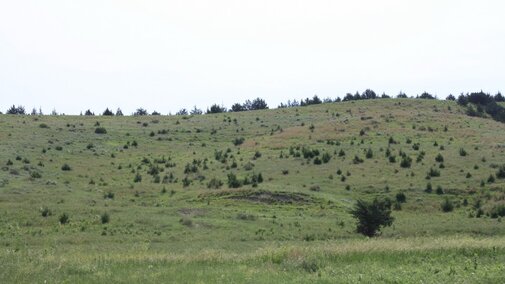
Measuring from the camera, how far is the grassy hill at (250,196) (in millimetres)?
16453

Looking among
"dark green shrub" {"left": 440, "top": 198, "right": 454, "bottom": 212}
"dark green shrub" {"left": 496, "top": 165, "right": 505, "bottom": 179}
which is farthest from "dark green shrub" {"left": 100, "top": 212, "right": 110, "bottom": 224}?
"dark green shrub" {"left": 496, "top": 165, "right": 505, "bottom": 179}

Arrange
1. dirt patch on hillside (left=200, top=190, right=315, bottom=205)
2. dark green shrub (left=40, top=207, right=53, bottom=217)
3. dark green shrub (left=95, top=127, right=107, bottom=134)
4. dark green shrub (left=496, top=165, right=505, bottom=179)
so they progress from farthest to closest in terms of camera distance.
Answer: dark green shrub (left=95, top=127, right=107, bottom=134), dark green shrub (left=496, top=165, right=505, bottom=179), dirt patch on hillside (left=200, top=190, right=315, bottom=205), dark green shrub (left=40, top=207, right=53, bottom=217)

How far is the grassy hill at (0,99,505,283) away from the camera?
16.5 metres

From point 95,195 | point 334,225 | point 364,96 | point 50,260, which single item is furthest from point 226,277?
point 364,96

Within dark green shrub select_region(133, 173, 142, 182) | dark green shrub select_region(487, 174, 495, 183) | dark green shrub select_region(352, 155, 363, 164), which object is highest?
dark green shrub select_region(352, 155, 363, 164)

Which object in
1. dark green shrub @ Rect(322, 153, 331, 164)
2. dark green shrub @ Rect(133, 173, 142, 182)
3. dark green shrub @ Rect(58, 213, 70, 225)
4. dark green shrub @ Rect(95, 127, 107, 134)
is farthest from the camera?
dark green shrub @ Rect(95, 127, 107, 134)

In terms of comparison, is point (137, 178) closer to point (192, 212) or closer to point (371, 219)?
point (192, 212)

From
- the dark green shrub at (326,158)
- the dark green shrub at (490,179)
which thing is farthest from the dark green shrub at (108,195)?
the dark green shrub at (490,179)

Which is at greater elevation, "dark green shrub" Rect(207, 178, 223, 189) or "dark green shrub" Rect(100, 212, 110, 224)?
"dark green shrub" Rect(207, 178, 223, 189)

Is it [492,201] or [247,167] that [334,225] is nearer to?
[492,201]

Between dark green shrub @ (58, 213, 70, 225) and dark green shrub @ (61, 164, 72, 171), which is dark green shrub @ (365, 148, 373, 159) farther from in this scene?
dark green shrub @ (58, 213, 70, 225)

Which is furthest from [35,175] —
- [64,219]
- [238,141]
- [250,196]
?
[238,141]

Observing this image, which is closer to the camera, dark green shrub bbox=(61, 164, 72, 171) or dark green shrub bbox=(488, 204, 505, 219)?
dark green shrub bbox=(488, 204, 505, 219)

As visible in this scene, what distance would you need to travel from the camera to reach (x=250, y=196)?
4388 cm
